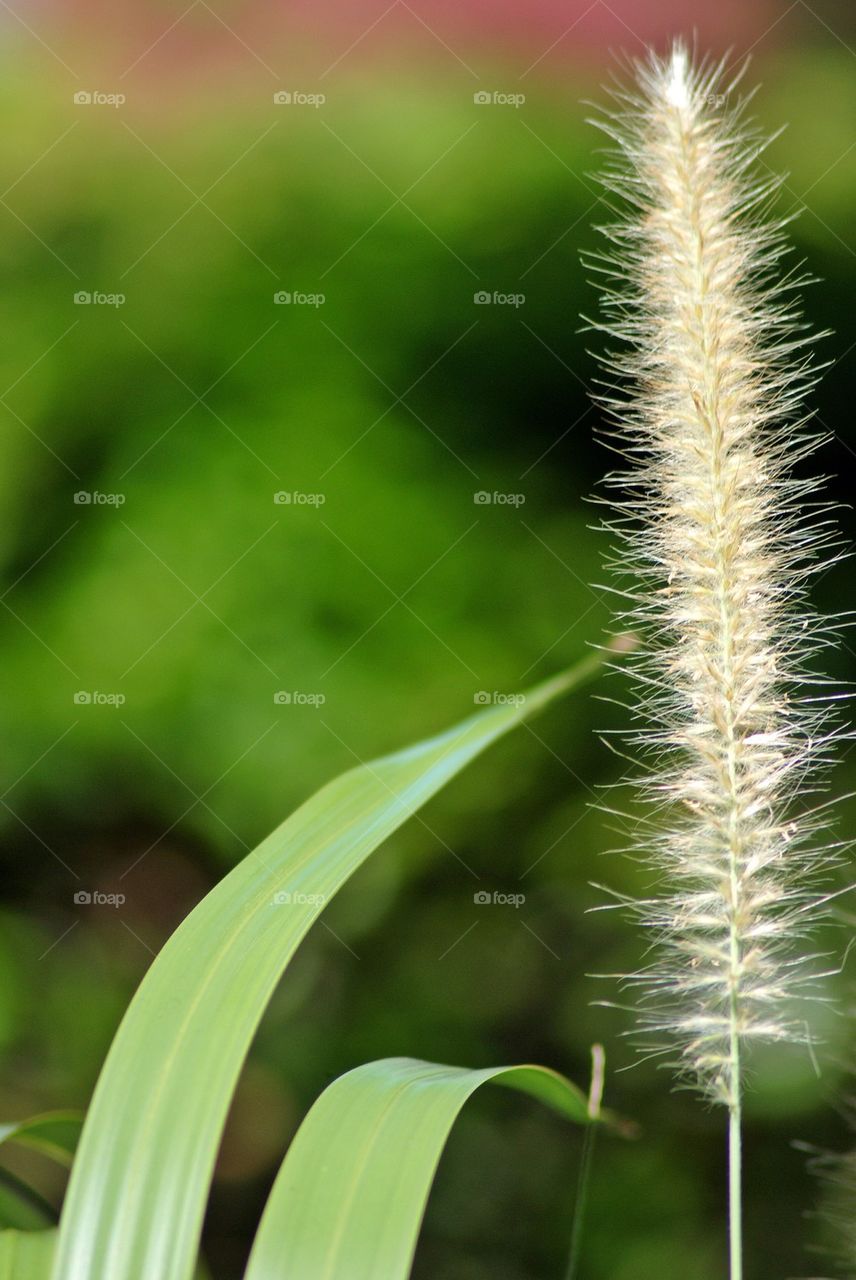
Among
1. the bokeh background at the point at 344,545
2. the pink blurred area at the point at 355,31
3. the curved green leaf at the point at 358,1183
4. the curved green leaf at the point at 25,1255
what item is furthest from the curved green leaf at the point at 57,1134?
the pink blurred area at the point at 355,31

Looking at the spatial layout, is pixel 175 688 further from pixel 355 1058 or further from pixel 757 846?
pixel 757 846

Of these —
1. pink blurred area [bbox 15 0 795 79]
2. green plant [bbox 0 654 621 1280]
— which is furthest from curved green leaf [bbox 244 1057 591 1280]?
pink blurred area [bbox 15 0 795 79]

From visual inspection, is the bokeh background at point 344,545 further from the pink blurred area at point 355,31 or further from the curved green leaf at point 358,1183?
the curved green leaf at point 358,1183

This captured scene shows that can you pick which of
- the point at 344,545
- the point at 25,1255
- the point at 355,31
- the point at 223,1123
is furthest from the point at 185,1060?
the point at 355,31

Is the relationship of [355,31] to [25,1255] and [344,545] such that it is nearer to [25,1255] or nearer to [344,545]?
[344,545]

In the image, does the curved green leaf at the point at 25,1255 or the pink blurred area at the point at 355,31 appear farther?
the pink blurred area at the point at 355,31

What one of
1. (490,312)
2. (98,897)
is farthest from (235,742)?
(490,312)

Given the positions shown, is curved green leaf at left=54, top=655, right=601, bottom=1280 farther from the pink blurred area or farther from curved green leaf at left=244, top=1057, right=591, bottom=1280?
the pink blurred area
